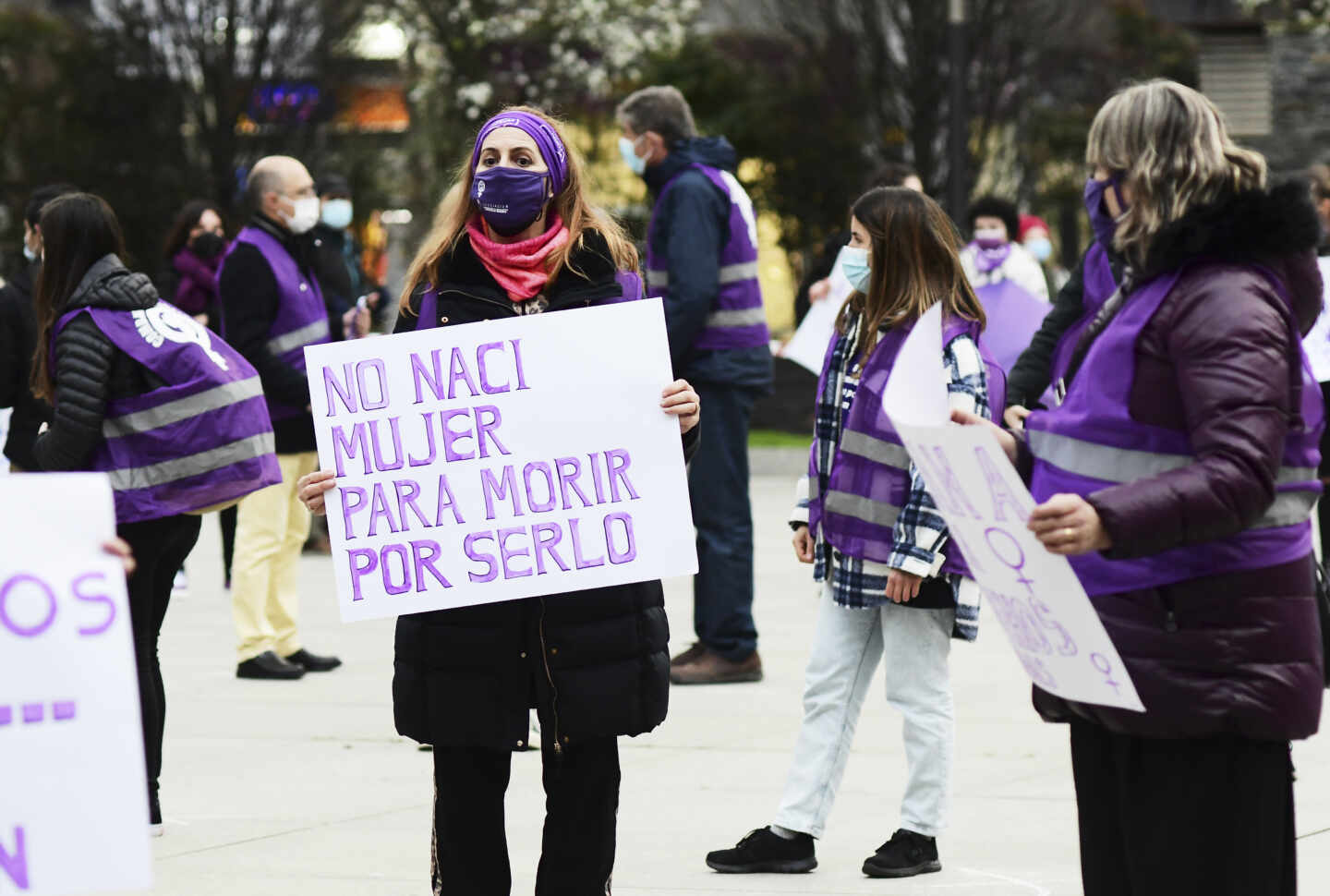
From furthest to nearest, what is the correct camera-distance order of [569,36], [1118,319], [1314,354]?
[569,36]
[1314,354]
[1118,319]

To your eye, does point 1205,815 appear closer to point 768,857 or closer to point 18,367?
point 768,857

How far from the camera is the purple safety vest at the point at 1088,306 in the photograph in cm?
367

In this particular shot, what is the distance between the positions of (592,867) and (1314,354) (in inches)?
163

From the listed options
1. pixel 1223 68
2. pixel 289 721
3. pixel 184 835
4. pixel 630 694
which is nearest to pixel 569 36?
pixel 1223 68

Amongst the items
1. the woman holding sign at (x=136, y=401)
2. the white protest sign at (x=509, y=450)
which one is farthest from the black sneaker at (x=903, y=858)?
the woman holding sign at (x=136, y=401)

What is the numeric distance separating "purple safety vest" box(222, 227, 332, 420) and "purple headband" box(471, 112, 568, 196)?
461 centimetres

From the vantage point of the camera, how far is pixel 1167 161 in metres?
3.44

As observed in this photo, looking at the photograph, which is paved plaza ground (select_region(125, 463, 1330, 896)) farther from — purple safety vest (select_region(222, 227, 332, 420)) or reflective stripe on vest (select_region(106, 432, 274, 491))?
purple safety vest (select_region(222, 227, 332, 420))

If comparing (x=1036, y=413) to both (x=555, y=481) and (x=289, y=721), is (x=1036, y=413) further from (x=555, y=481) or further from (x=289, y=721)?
(x=289, y=721)

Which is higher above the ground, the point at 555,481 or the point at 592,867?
the point at 555,481

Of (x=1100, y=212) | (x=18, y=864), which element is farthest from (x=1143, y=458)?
(x=18, y=864)

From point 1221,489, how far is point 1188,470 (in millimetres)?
61

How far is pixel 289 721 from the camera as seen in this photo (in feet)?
26.1

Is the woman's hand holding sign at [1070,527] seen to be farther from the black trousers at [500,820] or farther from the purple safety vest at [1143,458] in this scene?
the black trousers at [500,820]
